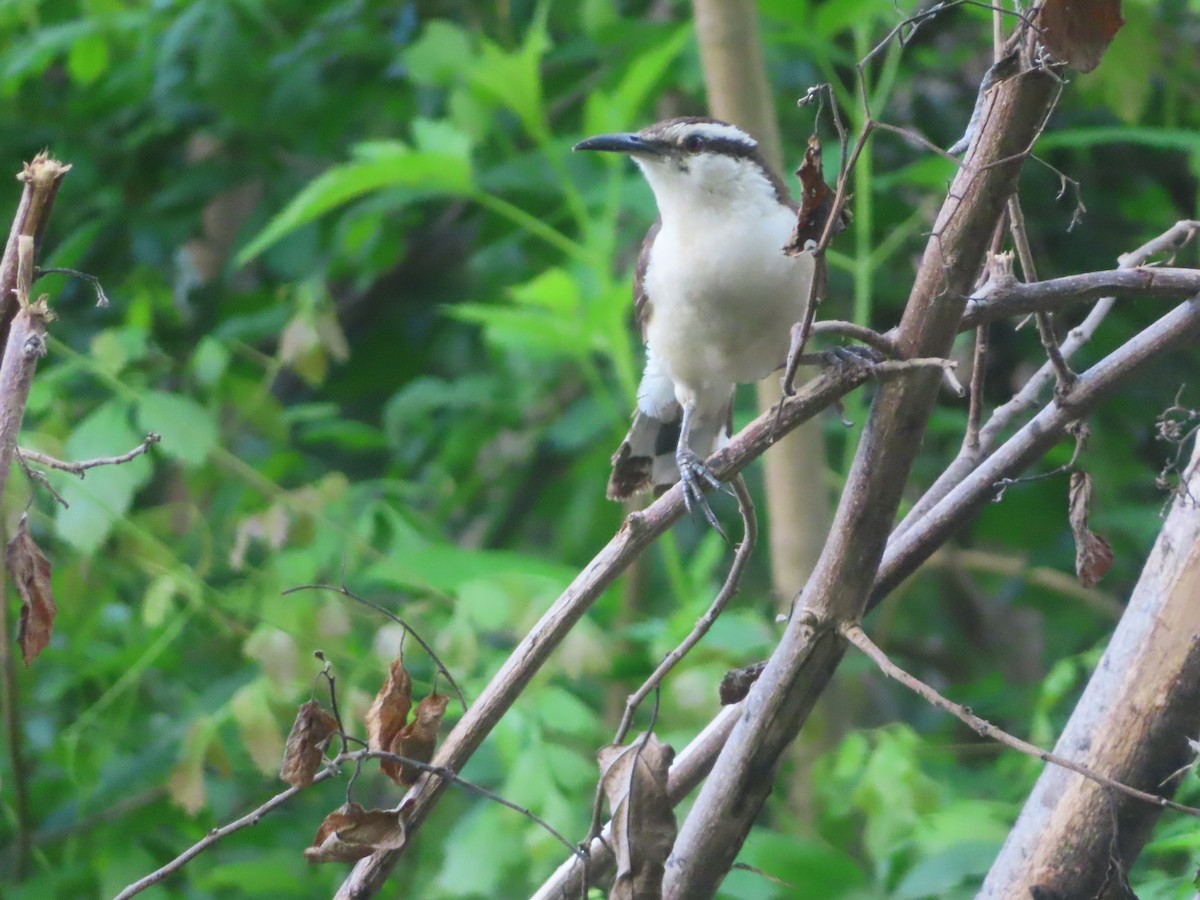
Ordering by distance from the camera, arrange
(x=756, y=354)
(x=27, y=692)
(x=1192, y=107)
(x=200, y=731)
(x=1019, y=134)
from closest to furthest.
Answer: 1. (x=1019, y=134)
2. (x=756, y=354)
3. (x=200, y=731)
4. (x=27, y=692)
5. (x=1192, y=107)

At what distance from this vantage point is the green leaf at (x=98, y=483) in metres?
2.57

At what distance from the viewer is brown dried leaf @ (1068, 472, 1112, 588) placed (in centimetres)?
152

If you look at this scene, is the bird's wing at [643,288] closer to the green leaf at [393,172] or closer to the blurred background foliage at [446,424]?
the blurred background foliage at [446,424]

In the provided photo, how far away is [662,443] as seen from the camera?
2.80 m

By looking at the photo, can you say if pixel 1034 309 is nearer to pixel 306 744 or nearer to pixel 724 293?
pixel 306 744

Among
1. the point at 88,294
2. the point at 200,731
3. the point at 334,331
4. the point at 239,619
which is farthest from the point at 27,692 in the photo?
the point at 88,294

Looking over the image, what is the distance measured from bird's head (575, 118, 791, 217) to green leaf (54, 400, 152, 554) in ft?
3.67

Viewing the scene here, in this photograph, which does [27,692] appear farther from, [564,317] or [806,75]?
[806,75]

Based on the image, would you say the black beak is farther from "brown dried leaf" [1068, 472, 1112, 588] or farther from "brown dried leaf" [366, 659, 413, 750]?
"brown dried leaf" [366, 659, 413, 750]

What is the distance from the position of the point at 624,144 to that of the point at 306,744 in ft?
4.78

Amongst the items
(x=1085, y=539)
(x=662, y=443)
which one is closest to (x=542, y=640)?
(x=1085, y=539)

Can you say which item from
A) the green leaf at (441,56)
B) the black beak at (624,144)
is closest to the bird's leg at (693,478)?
the black beak at (624,144)

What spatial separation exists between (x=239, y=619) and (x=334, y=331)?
718 mm

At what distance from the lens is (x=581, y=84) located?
12.5 feet
